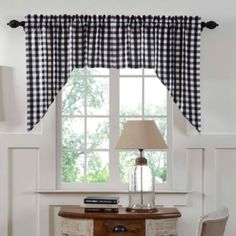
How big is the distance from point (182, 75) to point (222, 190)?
37.7 inches

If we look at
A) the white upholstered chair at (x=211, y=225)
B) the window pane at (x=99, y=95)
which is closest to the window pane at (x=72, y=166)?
the window pane at (x=99, y=95)

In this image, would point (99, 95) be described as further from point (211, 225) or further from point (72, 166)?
point (211, 225)

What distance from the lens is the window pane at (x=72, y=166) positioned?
436 cm

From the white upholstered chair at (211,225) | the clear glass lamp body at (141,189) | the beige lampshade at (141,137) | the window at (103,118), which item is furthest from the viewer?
the window at (103,118)

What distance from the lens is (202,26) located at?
4180 mm

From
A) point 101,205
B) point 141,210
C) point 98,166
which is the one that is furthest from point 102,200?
point 98,166

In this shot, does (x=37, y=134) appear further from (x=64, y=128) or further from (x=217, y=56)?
(x=217, y=56)

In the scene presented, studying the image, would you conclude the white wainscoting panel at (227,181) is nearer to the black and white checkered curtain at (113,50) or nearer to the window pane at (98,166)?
the black and white checkered curtain at (113,50)

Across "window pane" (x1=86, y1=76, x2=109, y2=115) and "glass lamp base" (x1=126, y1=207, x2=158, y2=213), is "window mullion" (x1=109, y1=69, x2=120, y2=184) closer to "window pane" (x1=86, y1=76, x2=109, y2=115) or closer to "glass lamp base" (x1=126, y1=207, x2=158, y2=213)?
"window pane" (x1=86, y1=76, x2=109, y2=115)

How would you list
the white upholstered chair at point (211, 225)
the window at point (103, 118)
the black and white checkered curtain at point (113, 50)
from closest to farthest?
the white upholstered chair at point (211, 225)
the black and white checkered curtain at point (113, 50)
the window at point (103, 118)

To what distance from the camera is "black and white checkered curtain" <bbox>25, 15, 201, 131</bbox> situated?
414 cm

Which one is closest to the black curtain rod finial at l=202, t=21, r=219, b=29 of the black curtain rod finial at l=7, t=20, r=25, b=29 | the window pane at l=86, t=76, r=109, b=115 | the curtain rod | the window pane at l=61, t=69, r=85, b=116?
the curtain rod

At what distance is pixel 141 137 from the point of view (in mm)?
3834

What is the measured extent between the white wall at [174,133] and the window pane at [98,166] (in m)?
0.22
